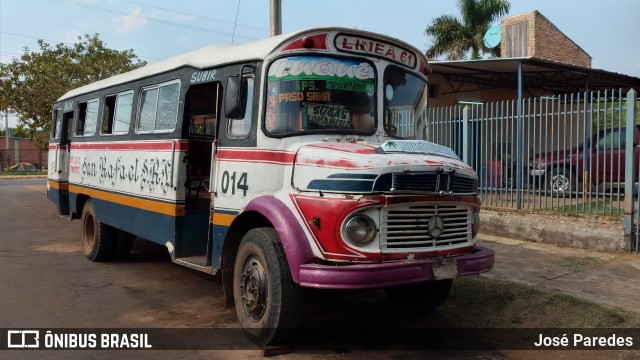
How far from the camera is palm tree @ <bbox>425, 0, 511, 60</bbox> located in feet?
84.9

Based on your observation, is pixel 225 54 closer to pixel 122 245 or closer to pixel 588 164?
pixel 122 245

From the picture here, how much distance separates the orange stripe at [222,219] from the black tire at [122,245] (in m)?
3.29

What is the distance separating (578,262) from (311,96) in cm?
479

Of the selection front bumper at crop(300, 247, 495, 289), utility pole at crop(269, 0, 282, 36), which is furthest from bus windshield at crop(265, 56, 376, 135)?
utility pole at crop(269, 0, 282, 36)

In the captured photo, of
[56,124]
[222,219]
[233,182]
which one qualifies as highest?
[56,124]

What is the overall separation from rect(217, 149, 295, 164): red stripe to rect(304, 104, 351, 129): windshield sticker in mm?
370

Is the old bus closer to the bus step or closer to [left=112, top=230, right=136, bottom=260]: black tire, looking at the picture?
the bus step

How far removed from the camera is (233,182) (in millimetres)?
4734

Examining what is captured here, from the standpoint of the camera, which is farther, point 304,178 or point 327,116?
point 327,116

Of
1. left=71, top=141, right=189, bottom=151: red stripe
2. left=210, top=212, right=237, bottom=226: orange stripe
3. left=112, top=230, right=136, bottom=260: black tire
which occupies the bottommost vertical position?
left=112, top=230, right=136, bottom=260: black tire

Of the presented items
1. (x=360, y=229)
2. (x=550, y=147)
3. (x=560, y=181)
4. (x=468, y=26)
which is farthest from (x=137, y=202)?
(x=468, y=26)

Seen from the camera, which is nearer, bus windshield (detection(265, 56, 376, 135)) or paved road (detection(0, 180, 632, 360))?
paved road (detection(0, 180, 632, 360))

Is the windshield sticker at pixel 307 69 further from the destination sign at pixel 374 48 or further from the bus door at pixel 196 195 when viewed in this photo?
the bus door at pixel 196 195

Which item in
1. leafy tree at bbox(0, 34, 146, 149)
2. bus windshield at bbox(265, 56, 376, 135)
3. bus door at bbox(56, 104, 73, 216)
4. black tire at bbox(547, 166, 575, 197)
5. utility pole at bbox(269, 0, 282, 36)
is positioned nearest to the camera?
bus windshield at bbox(265, 56, 376, 135)
